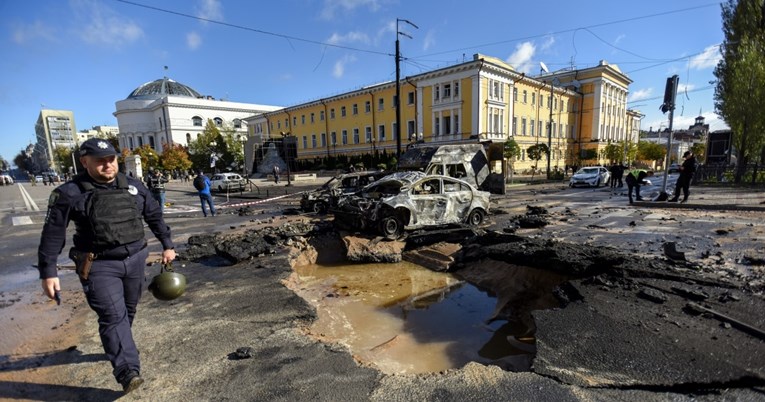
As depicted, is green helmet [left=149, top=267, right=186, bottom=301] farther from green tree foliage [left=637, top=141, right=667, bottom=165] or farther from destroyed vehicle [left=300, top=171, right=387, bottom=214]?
green tree foliage [left=637, top=141, right=667, bottom=165]

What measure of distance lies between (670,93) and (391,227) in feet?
36.5

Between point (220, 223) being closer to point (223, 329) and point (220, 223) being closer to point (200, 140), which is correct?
point (223, 329)

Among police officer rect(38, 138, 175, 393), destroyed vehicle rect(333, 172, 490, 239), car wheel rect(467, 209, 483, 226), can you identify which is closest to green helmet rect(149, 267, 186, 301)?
police officer rect(38, 138, 175, 393)

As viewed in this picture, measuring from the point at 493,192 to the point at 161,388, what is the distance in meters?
19.3

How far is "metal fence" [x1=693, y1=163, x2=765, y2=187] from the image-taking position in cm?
1981

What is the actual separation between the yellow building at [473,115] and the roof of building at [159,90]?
4212 centimetres

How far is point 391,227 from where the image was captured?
834 cm

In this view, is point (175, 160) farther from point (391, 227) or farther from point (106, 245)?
point (106, 245)

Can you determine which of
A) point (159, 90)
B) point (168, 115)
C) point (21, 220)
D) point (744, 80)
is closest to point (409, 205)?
point (21, 220)

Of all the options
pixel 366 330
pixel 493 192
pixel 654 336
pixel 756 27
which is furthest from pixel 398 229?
pixel 756 27

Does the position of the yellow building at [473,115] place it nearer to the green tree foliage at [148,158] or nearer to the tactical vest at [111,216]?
the green tree foliage at [148,158]

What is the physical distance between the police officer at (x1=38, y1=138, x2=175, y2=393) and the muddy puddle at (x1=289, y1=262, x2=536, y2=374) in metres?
1.92

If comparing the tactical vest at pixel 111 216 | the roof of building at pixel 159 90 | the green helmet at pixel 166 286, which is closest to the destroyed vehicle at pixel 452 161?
the green helmet at pixel 166 286

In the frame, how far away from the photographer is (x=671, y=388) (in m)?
2.71
